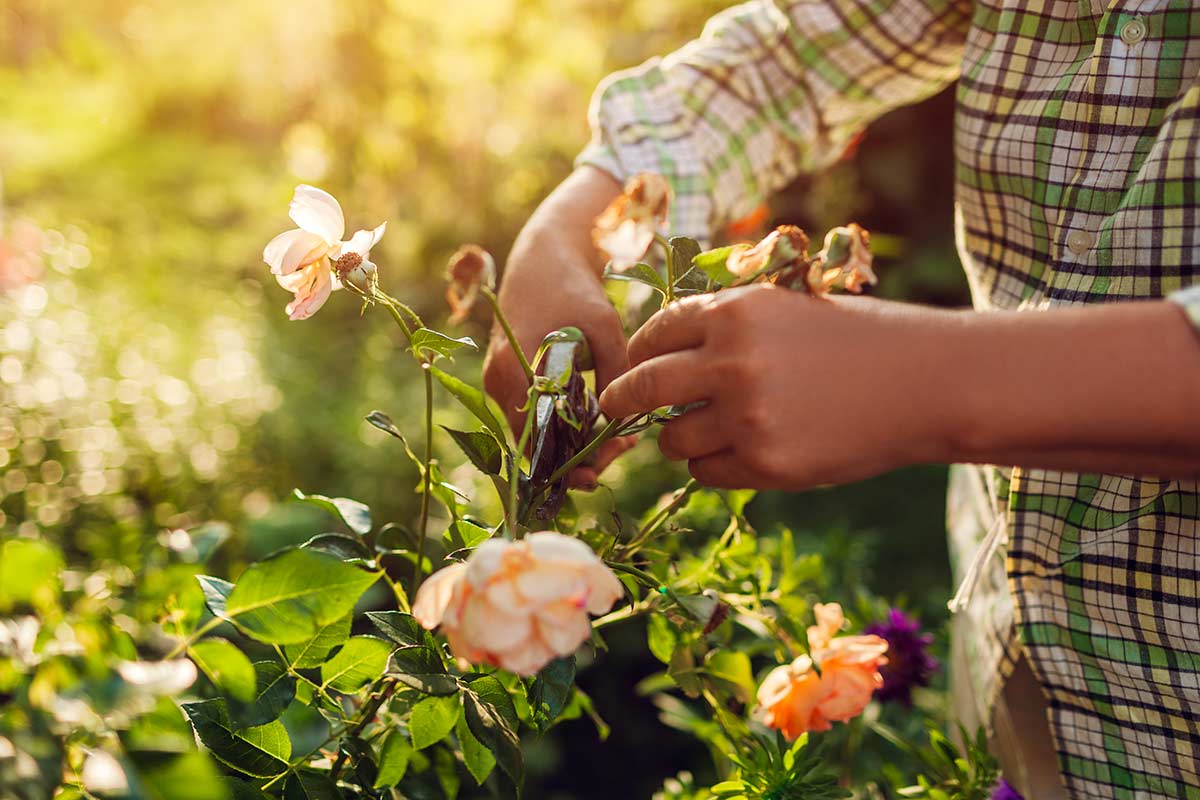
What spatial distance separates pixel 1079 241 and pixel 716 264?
1.12 feet

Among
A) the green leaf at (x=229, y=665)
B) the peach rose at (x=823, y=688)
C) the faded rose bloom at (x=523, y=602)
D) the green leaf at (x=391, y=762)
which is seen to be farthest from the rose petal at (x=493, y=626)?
the peach rose at (x=823, y=688)

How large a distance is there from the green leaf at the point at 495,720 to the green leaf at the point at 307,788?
10 centimetres

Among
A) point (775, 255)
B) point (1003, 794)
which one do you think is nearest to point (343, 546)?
point (775, 255)

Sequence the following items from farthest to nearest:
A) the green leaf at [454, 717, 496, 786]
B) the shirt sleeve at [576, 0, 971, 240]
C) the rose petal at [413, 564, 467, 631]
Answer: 1. the shirt sleeve at [576, 0, 971, 240]
2. the green leaf at [454, 717, 496, 786]
3. the rose petal at [413, 564, 467, 631]

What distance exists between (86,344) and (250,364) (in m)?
0.39

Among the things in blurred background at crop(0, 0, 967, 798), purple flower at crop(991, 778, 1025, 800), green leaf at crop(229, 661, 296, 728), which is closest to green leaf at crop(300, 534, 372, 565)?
green leaf at crop(229, 661, 296, 728)

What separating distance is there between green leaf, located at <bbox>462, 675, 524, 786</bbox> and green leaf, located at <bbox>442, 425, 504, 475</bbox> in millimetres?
126

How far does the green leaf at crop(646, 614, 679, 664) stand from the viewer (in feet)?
2.25

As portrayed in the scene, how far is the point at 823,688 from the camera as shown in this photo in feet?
2.08

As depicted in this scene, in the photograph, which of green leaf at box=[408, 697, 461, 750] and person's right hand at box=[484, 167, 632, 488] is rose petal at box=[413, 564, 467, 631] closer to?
green leaf at box=[408, 697, 461, 750]

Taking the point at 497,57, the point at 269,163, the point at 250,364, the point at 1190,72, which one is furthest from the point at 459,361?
the point at 269,163

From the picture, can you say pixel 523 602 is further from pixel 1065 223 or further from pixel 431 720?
pixel 1065 223

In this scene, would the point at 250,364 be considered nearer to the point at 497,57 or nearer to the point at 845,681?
the point at 497,57

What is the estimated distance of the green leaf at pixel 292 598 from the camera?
0.44m
